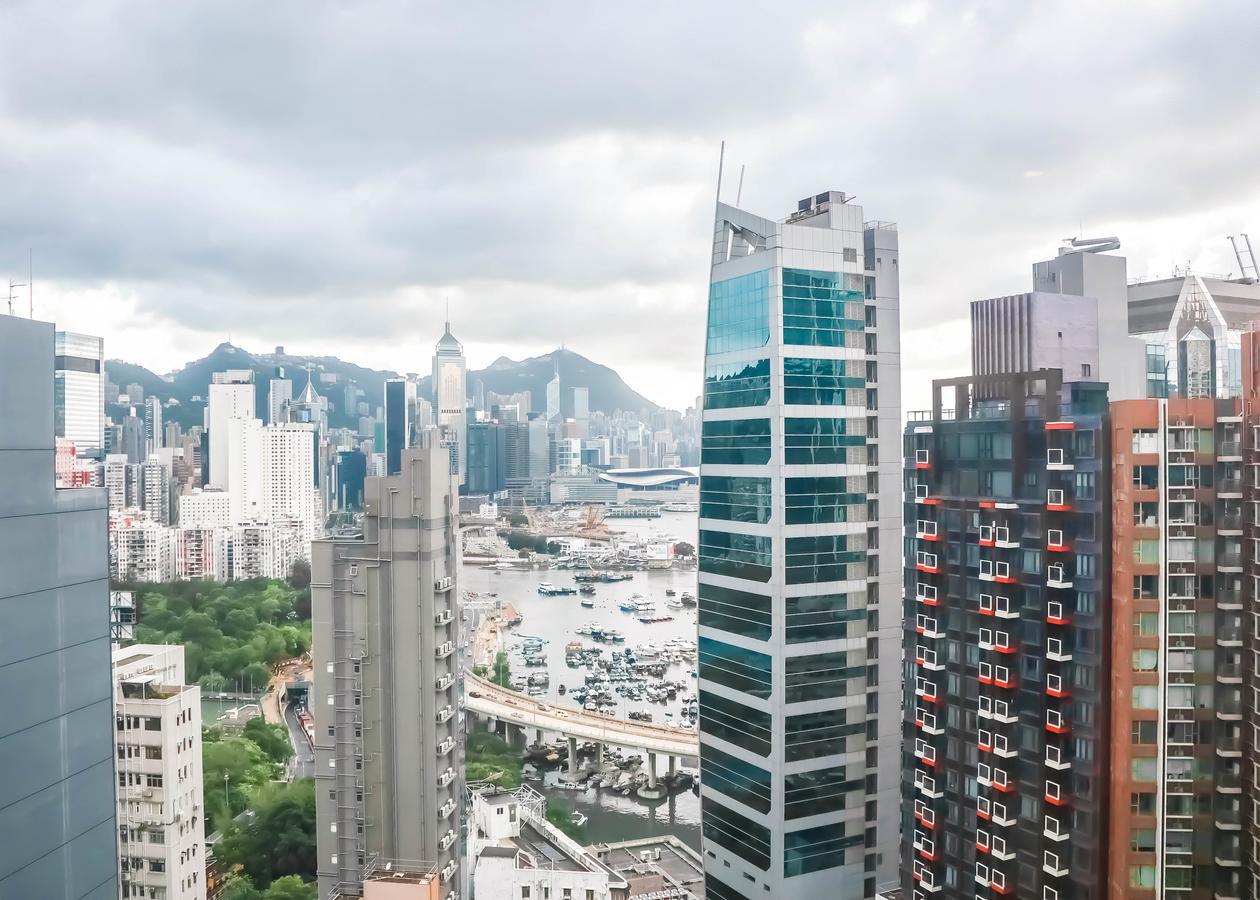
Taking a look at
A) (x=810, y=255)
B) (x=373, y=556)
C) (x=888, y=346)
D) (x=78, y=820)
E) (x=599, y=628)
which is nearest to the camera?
(x=78, y=820)

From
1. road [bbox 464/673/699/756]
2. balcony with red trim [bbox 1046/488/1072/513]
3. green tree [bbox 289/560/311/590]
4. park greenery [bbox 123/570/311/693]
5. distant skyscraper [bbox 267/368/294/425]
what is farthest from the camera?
distant skyscraper [bbox 267/368/294/425]

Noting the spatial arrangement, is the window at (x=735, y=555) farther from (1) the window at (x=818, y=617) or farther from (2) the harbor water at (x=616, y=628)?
(2) the harbor water at (x=616, y=628)

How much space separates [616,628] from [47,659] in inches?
701

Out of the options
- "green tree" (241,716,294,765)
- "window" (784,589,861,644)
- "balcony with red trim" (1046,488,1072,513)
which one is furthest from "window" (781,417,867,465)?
"green tree" (241,716,294,765)

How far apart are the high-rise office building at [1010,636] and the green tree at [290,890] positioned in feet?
13.9

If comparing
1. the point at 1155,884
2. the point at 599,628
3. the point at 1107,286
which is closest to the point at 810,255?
the point at 1107,286

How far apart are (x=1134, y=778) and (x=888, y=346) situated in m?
2.62

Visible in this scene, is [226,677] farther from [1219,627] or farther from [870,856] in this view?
[1219,627]

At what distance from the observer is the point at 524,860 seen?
554cm

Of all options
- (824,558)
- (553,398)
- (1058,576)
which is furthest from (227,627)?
(553,398)

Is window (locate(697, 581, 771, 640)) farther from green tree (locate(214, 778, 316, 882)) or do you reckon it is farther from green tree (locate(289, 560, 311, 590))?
green tree (locate(289, 560, 311, 590))

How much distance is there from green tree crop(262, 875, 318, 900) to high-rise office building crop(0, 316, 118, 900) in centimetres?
438

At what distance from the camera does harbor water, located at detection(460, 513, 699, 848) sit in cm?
993

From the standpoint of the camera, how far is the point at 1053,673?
11.7 feet
